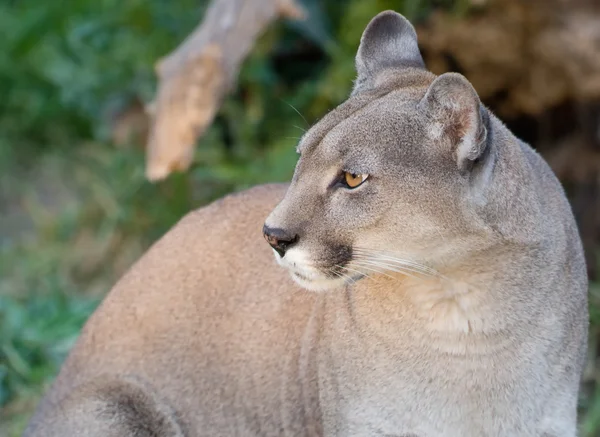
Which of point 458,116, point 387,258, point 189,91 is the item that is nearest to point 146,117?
point 189,91

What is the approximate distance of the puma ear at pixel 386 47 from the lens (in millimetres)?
4156

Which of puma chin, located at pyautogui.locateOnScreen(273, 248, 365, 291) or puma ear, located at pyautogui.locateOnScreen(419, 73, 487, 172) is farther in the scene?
puma chin, located at pyautogui.locateOnScreen(273, 248, 365, 291)

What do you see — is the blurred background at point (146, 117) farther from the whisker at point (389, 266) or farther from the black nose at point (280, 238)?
the black nose at point (280, 238)

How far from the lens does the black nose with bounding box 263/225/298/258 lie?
3.50 metres

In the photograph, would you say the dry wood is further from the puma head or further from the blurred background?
the puma head

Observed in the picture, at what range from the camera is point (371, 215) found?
350 cm

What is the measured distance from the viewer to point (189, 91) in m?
5.60

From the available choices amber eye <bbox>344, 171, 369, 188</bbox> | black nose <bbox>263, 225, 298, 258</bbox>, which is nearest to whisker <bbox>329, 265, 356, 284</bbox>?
black nose <bbox>263, 225, 298, 258</bbox>

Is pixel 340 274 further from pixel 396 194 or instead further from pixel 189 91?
pixel 189 91

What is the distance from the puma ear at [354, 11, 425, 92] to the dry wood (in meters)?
1.55

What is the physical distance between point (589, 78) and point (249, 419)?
3219mm

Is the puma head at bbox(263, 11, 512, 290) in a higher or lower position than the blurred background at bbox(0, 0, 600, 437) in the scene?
higher

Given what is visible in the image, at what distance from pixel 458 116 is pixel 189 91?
2459 mm

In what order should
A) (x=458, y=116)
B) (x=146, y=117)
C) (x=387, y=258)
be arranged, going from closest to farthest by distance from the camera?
1. (x=458, y=116)
2. (x=387, y=258)
3. (x=146, y=117)
